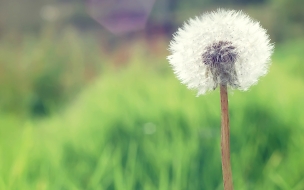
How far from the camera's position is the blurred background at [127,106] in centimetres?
51

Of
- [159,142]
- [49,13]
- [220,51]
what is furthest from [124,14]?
[220,51]

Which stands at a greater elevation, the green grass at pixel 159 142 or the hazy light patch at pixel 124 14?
the hazy light patch at pixel 124 14

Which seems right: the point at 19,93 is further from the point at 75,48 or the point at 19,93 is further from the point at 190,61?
the point at 190,61

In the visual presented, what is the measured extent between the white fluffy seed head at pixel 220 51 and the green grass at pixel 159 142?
237 millimetres

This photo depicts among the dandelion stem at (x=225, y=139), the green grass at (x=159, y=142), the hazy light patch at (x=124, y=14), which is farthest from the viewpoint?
the hazy light patch at (x=124, y=14)

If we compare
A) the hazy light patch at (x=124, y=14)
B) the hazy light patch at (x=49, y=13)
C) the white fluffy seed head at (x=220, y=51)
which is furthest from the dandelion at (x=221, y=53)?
the hazy light patch at (x=49, y=13)

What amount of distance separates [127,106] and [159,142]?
0.19 metres

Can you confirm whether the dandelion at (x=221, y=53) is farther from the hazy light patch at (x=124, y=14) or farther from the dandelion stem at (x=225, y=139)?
the hazy light patch at (x=124, y=14)

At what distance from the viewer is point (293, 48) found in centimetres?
108

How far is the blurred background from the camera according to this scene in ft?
1.69

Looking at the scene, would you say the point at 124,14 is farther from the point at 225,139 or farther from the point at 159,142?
the point at 225,139

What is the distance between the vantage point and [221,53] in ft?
0.83

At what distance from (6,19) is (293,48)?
0.86m

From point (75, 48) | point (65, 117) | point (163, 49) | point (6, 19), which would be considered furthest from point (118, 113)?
point (6, 19)
